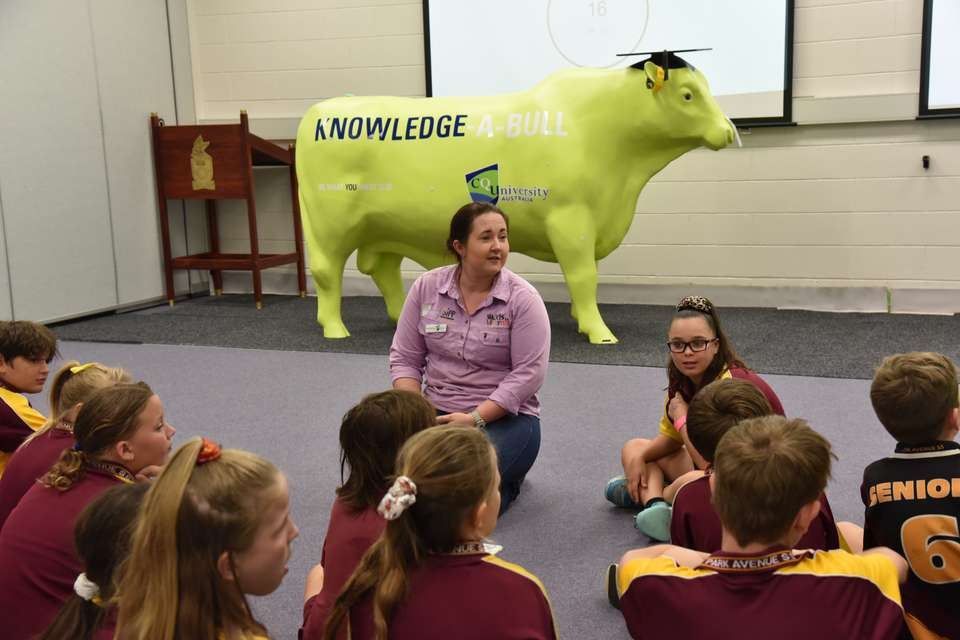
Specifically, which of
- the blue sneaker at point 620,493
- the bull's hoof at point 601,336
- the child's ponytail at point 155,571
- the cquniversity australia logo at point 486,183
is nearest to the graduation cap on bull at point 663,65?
the cquniversity australia logo at point 486,183

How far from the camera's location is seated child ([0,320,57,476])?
237cm

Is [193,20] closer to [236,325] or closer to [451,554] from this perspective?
[236,325]

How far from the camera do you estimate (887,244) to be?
578cm

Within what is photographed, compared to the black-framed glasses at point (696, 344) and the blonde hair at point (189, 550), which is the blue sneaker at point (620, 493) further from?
the blonde hair at point (189, 550)

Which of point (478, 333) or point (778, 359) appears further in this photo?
point (778, 359)

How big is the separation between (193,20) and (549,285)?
3610 millimetres

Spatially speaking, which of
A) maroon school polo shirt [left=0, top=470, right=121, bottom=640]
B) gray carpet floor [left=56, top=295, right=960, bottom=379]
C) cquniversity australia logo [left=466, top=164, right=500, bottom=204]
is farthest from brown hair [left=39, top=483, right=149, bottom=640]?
cquniversity australia logo [left=466, top=164, right=500, bottom=204]

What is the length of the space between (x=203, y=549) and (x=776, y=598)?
778mm

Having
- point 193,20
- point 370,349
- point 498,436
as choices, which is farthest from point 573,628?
point 193,20

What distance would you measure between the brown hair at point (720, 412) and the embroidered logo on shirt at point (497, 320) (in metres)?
1.08

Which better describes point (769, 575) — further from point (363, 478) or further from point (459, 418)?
point (459, 418)

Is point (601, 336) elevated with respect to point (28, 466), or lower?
lower

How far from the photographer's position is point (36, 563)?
161 cm

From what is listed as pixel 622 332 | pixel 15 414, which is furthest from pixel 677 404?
pixel 622 332
